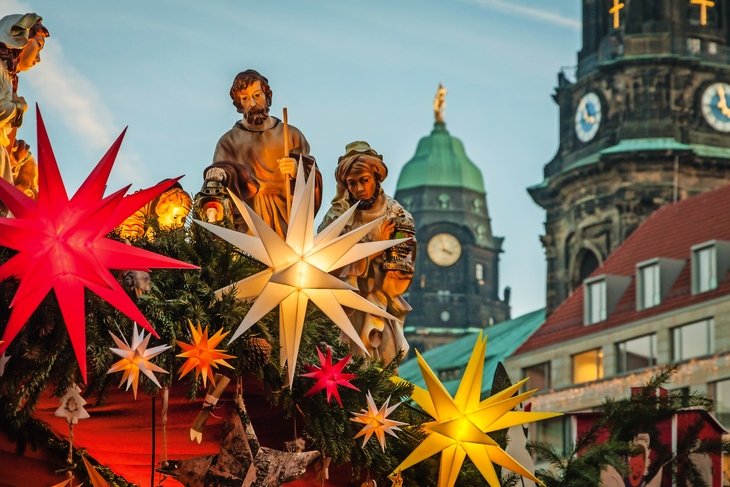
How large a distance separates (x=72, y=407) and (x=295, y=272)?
54.1 inches

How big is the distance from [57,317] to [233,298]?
1.07 m

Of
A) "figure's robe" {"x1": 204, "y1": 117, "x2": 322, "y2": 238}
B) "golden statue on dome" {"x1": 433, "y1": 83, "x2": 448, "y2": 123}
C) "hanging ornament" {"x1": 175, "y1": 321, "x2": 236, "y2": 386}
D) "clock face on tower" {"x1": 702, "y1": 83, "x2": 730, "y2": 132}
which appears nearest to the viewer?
"hanging ornament" {"x1": 175, "y1": 321, "x2": 236, "y2": 386}

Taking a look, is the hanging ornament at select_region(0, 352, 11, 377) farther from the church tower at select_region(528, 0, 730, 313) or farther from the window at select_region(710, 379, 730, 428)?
the church tower at select_region(528, 0, 730, 313)

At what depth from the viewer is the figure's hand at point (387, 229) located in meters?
13.5

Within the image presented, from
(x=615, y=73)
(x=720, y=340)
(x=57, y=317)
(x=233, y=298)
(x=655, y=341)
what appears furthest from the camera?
(x=615, y=73)

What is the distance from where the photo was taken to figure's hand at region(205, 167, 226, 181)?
13203 millimetres

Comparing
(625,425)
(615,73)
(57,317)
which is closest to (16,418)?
(57,317)

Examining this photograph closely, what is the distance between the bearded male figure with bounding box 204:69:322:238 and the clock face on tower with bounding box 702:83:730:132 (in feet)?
251

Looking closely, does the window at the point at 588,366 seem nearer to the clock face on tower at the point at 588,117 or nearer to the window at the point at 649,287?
the window at the point at 649,287

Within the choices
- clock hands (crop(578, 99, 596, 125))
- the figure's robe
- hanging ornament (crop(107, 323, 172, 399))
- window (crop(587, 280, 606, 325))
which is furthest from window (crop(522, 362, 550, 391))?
hanging ornament (crop(107, 323, 172, 399))

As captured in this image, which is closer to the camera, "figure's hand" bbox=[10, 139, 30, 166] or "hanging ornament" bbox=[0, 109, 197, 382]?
"hanging ornament" bbox=[0, 109, 197, 382]

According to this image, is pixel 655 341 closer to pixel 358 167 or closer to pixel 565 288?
pixel 565 288

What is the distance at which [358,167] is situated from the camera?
1349 centimetres

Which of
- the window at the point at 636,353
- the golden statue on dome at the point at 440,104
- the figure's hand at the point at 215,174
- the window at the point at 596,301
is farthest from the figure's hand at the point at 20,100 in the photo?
the golden statue on dome at the point at 440,104
